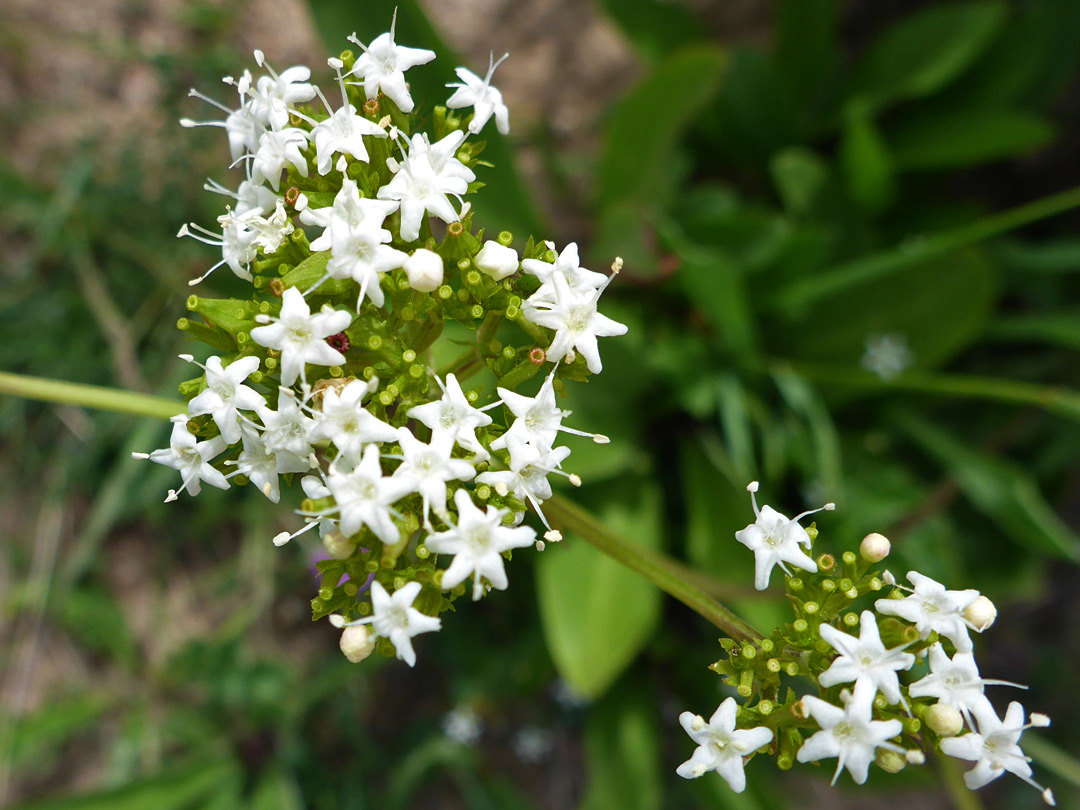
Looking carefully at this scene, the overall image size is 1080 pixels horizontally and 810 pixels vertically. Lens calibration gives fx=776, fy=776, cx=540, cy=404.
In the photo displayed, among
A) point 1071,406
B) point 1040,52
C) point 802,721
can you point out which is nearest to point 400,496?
point 802,721

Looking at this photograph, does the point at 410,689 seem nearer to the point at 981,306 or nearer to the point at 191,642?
the point at 191,642

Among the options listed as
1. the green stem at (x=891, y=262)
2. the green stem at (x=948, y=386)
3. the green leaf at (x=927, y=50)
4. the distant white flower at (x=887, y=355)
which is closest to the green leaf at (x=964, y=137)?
the green leaf at (x=927, y=50)

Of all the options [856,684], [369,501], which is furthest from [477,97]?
[856,684]

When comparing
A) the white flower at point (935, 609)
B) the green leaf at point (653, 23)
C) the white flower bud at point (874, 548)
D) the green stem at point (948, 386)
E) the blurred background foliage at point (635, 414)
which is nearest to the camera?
the white flower at point (935, 609)

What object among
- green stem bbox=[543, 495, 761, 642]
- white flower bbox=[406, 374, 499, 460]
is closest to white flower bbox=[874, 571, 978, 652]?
green stem bbox=[543, 495, 761, 642]

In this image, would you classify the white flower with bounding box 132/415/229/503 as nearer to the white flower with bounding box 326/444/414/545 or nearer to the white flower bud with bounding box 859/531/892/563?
the white flower with bounding box 326/444/414/545

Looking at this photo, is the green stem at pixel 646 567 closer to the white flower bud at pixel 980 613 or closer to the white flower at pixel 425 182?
the white flower bud at pixel 980 613

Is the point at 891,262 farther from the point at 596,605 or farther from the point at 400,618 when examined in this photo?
the point at 400,618
